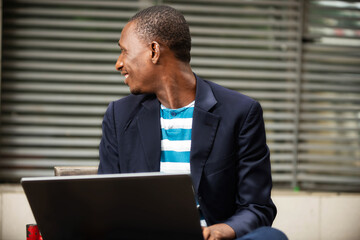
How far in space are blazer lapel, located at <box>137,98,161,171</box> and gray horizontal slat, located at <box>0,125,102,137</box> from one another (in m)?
2.37

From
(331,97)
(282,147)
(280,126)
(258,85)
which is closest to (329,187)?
(282,147)

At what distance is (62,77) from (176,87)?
2.59 meters

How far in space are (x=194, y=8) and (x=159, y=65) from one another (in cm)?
251

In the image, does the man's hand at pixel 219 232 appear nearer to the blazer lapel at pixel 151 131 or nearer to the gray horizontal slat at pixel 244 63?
the blazer lapel at pixel 151 131

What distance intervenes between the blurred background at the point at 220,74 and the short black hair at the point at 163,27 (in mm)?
2418

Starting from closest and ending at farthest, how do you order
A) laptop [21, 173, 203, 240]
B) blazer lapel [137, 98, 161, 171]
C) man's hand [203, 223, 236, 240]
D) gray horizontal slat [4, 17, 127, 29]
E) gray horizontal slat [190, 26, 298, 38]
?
laptop [21, 173, 203, 240]
man's hand [203, 223, 236, 240]
blazer lapel [137, 98, 161, 171]
gray horizontal slat [4, 17, 127, 29]
gray horizontal slat [190, 26, 298, 38]

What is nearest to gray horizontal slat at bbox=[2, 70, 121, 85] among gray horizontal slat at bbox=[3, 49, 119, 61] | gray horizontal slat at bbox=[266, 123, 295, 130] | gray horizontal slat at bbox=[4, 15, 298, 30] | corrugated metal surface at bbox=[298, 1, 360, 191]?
gray horizontal slat at bbox=[3, 49, 119, 61]

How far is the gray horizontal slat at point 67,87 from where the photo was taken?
4.49 metres

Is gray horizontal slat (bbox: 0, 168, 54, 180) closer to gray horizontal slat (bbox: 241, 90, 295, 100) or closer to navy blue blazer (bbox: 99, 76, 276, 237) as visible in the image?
gray horizontal slat (bbox: 241, 90, 295, 100)

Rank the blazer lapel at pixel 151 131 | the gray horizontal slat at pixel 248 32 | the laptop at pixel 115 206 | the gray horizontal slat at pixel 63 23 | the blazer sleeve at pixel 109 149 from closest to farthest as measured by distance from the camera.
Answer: the laptop at pixel 115 206 < the blazer lapel at pixel 151 131 < the blazer sleeve at pixel 109 149 < the gray horizontal slat at pixel 63 23 < the gray horizontal slat at pixel 248 32

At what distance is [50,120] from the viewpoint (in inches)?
179

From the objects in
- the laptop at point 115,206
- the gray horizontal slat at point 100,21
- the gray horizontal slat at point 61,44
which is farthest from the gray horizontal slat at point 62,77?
the laptop at point 115,206

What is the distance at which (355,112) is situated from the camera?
4.69m

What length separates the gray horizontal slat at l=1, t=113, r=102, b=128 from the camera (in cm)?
450
